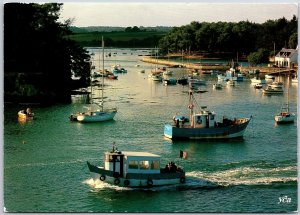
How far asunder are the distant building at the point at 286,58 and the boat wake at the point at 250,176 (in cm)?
574

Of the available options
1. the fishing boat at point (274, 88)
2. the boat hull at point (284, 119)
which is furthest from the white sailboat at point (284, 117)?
the fishing boat at point (274, 88)

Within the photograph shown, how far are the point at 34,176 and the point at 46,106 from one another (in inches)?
173

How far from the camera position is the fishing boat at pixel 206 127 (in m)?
14.0

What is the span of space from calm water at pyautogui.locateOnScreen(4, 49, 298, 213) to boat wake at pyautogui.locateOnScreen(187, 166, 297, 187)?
0.05 feet

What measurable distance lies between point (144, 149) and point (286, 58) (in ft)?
23.4

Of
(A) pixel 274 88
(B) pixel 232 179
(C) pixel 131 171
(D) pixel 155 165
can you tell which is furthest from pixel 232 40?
(C) pixel 131 171

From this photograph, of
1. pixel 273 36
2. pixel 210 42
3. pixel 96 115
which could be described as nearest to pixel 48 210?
pixel 96 115

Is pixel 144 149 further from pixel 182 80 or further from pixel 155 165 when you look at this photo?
pixel 182 80

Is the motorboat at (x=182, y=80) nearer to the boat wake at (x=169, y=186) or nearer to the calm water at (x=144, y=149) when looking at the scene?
the calm water at (x=144, y=149)

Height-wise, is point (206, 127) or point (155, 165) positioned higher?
point (206, 127)

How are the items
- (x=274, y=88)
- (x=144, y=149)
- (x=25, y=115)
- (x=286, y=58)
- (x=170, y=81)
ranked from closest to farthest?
(x=144, y=149), (x=25, y=115), (x=286, y=58), (x=274, y=88), (x=170, y=81)

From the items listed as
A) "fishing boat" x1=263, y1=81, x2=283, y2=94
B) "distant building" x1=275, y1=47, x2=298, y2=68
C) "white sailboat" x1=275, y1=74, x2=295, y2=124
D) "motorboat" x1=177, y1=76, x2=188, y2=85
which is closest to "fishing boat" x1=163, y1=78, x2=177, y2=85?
"motorboat" x1=177, y1=76, x2=188, y2=85

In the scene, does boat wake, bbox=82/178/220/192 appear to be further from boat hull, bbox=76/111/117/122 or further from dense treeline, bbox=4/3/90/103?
boat hull, bbox=76/111/117/122

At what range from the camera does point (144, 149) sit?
40.5 ft
